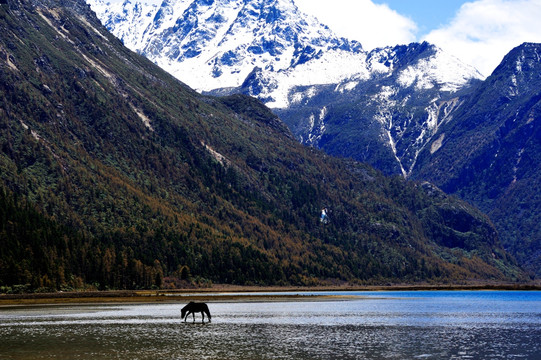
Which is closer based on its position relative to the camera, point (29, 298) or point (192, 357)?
point (192, 357)

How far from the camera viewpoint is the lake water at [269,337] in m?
75.2

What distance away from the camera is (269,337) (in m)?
91.5

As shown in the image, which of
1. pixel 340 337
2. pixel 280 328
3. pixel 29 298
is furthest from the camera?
pixel 29 298

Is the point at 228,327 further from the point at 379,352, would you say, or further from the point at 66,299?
the point at 66,299

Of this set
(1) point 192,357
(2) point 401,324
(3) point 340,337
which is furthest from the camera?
(2) point 401,324

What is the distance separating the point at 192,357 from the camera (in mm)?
73250

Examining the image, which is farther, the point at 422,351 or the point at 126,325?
the point at 126,325

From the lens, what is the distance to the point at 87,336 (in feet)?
302

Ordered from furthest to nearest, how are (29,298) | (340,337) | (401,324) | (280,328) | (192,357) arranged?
(29,298) < (401,324) < (280,328) < (340,337) < (192,357)

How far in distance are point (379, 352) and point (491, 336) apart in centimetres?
2318

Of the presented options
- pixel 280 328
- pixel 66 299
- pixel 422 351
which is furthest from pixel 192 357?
pixel 66 299

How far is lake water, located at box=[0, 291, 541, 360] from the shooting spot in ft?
247

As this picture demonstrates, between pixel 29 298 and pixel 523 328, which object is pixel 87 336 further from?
pixel 29 298

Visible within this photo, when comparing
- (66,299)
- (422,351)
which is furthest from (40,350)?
(66,299)
